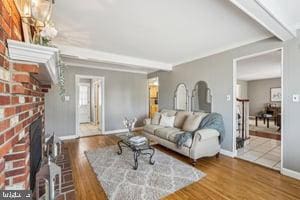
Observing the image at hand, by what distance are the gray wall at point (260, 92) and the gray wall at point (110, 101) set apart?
706 centimetres

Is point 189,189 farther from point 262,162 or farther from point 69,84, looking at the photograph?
point 69,84

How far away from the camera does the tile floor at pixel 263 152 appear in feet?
10.2

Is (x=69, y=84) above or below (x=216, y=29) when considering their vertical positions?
below

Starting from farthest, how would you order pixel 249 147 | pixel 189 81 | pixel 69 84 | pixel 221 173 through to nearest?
pixel 69 84 → pixel 189 81 → pixel 249 147 → pixel 221 173

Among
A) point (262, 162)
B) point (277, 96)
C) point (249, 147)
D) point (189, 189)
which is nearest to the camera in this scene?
point (189, 189)

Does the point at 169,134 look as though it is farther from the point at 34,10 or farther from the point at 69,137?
the point at 69,137

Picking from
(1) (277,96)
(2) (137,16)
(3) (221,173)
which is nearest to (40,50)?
(2) (137,16)

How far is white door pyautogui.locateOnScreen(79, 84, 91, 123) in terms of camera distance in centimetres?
793

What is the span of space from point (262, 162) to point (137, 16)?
3.54 m

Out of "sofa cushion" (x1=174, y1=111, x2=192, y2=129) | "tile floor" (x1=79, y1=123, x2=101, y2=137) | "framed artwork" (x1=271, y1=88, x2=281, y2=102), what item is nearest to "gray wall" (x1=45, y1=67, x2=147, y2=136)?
"tile floor" (x1=79, y1=123, x2=101, y2=137)

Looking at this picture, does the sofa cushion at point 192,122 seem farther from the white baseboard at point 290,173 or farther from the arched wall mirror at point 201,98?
the white baseboard at point 290,173

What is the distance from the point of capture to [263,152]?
12.0ft

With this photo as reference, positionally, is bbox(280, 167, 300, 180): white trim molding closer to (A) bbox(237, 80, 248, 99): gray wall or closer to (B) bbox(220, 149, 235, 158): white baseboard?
(B) bbox(220, 149, 235, 158): white baseboard

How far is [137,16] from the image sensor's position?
227 centimetres
